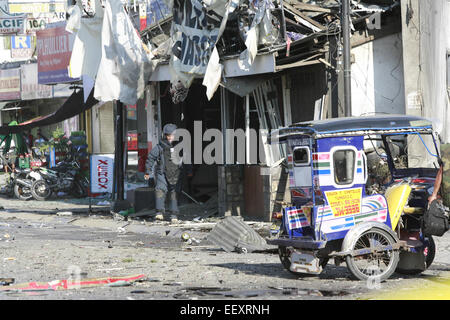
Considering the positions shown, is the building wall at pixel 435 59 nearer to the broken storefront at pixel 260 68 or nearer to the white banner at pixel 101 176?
the broken storefront at pixel 260 68

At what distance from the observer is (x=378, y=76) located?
16.0 metres

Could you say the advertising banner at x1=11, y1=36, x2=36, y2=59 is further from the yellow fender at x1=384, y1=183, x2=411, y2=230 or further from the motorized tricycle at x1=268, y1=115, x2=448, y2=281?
the yellow fender at x1=384, y1=183, x2=411, y2=230

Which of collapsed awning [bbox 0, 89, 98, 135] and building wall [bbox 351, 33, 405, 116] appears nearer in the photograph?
building wall [bbox 351, 33, 405, 116]

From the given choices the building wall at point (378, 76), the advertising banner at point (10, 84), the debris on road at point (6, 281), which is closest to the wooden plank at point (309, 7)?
the building wall at point (378, 76)

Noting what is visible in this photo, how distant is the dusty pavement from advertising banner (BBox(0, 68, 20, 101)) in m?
17.9

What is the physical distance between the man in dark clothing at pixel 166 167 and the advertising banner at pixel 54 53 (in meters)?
7.85

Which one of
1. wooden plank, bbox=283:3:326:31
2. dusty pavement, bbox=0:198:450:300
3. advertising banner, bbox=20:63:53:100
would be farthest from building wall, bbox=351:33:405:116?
advertising banner, bbox=20:63:53:100

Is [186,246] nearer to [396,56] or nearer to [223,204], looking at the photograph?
[223,204]

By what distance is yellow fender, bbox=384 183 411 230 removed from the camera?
30.3ft

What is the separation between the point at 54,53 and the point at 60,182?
4651 millimetres

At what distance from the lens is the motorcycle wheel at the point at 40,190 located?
23094mm

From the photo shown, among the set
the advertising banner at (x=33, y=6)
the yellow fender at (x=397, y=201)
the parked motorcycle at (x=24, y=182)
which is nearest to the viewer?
the yellow fender at (x=397, y=201)

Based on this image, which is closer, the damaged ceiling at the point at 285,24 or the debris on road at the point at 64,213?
the damaged ceiling at the point at 285,24
